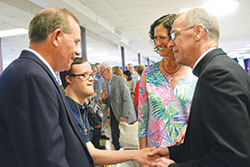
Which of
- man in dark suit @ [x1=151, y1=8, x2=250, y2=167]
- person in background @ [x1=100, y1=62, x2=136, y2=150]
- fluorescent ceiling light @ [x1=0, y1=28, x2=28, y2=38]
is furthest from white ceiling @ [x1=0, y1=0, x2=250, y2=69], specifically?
man in dark suit @ [x1=151, y1=8, x2=250, y2=167]

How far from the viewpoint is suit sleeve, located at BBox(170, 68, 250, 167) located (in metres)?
0.82

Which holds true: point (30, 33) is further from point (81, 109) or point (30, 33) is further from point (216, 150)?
point (216, 150)

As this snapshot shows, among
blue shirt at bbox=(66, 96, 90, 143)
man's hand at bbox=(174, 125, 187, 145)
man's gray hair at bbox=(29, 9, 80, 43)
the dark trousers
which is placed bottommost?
the dark trousers

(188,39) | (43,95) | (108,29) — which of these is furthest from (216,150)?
(108,29)

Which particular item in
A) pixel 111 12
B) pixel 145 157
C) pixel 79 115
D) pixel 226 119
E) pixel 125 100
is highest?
pixel 111 12

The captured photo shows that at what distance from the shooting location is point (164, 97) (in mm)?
1514

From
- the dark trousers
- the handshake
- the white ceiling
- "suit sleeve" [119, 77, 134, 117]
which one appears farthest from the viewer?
the white ceiling

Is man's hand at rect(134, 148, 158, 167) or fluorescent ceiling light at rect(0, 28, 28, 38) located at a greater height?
fluorescent ceiling light at rect(0, 28, 28, 38)

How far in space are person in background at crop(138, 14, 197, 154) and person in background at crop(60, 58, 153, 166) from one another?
0.40ft

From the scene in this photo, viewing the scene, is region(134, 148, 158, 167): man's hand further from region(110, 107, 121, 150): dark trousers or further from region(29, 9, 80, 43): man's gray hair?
region(110, 107, 121, 150): dark trousers

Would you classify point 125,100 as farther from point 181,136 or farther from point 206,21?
point 206,21

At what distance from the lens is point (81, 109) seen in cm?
166

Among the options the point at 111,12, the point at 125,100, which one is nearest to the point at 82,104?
the point at 125,100

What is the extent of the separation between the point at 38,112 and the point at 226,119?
0.70 metres
